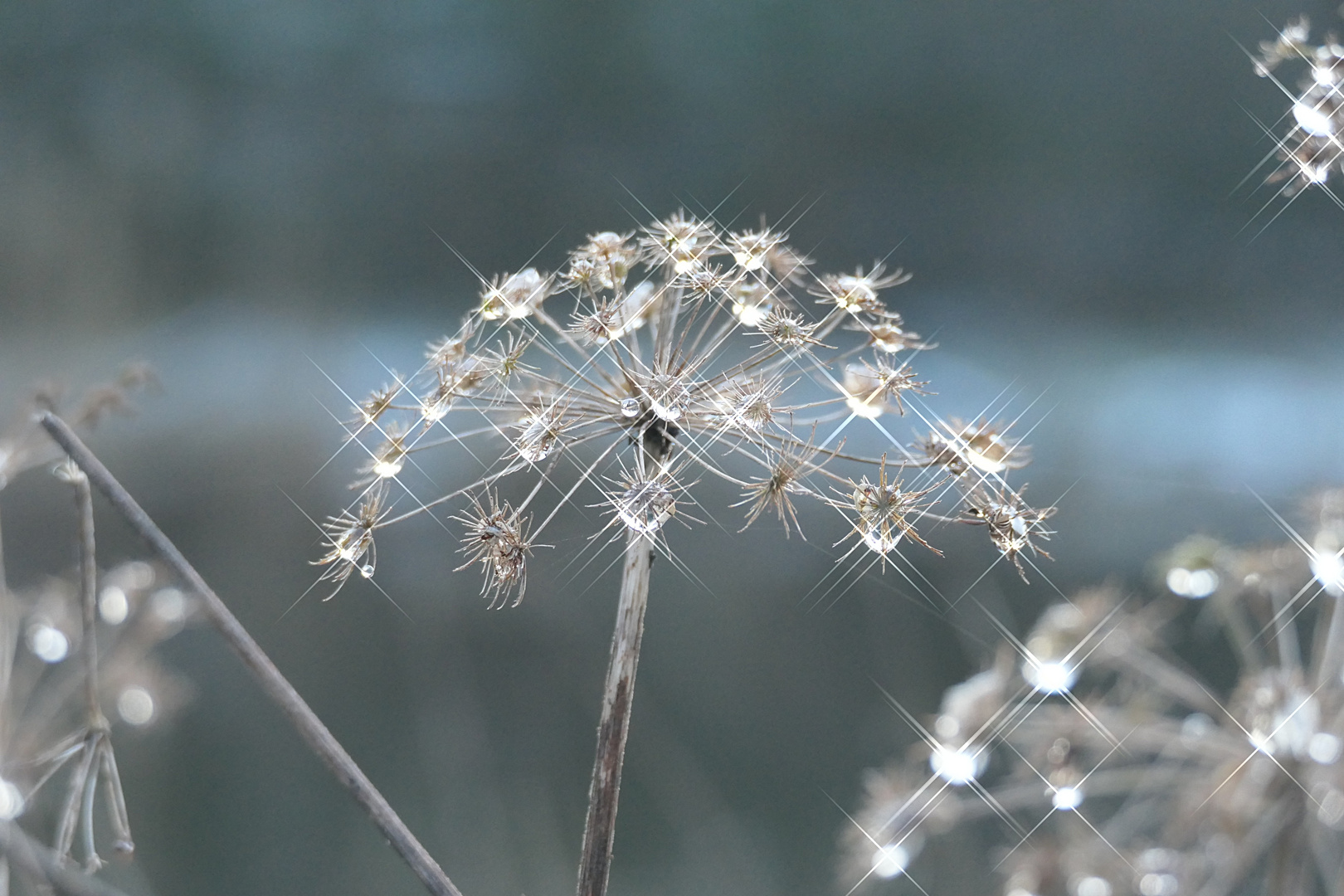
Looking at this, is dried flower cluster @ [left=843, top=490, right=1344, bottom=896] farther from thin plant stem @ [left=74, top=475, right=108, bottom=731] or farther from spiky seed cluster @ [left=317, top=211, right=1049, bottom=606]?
thin plant stem @ [left=74, top=475, right=108, bottom=731]

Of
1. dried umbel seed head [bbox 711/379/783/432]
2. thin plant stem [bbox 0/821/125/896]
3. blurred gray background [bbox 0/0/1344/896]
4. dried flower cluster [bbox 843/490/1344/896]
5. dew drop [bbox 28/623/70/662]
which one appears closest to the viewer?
thin plant stem [bbox 0/821/125/896]

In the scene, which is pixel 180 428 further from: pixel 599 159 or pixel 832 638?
pixel 832 638

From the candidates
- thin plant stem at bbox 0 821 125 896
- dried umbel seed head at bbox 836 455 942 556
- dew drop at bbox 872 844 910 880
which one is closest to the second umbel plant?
dried umbel seed head at bbox 836 455 942 556

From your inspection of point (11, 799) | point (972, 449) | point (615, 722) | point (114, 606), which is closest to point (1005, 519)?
point (972, 449)

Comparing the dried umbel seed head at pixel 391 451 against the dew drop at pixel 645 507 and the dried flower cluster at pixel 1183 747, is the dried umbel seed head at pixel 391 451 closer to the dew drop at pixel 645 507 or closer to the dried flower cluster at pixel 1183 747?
the dew drop at pixel 645 507

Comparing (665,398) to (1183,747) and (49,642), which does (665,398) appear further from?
(49,642)

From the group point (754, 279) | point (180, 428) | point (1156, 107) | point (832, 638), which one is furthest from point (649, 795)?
point (1156, 107)
